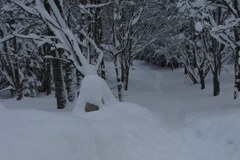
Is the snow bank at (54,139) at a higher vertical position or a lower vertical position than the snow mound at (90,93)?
higher

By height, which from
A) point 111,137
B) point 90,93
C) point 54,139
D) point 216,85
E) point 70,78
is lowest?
point 216,85

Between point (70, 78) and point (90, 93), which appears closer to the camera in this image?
point (90, 93)

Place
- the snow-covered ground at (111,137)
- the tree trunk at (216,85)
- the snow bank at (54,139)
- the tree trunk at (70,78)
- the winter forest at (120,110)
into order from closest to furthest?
the snow bank at (54,139) → the snow-covered ground at (111,137) → the winter forest at (120,110) → the tree trunk at (70,78) → the tree trunk at (216,85)

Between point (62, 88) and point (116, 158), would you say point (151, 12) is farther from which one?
point (116, 158)

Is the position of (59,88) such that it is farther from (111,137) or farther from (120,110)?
(111,137)

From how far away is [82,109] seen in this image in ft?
35.6

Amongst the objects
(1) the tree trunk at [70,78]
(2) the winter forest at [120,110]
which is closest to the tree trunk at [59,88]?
(2) the winter forest at [120,110]

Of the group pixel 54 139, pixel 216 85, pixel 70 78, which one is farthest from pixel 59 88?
pixel 54 139

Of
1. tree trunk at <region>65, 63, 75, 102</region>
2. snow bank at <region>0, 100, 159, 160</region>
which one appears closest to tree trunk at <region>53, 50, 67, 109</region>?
tree trunk at <region>65, 63, 75, 102</region>

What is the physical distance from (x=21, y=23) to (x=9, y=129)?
679 inches

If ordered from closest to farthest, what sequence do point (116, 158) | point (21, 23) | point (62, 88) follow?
point (116, 158) < point (62, 88) < point (21, 23)

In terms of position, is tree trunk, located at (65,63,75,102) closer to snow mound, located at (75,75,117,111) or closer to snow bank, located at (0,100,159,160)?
snow mound, located at (75,75,117,111)

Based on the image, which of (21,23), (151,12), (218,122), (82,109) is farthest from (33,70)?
(218,122)

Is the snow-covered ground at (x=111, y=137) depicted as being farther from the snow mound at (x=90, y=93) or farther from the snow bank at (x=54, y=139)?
the snow mound at (x=90, y=93)
